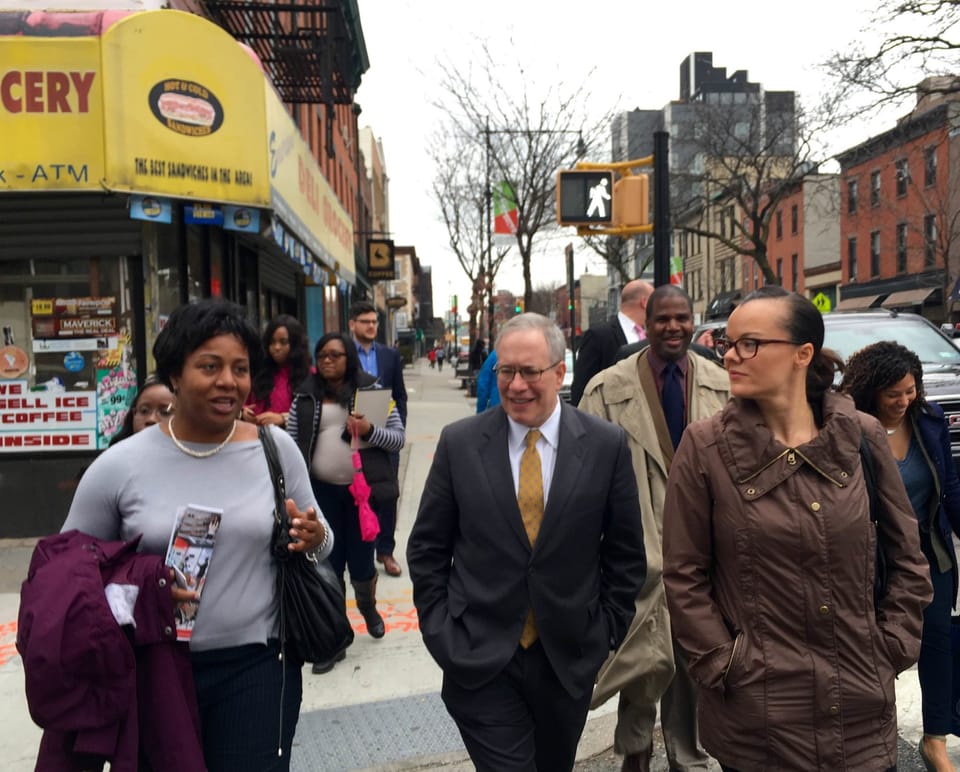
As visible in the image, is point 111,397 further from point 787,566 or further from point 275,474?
point 787,566

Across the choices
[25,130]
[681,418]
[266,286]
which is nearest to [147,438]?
[681,418]

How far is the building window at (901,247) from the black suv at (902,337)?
32.9 m

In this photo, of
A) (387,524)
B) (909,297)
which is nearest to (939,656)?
(387,524)

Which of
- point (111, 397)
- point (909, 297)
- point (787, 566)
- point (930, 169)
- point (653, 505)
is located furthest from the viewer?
point (909, 297)

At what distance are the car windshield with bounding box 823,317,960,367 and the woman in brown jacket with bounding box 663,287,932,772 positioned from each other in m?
7.13

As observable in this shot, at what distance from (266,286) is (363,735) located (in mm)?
10432

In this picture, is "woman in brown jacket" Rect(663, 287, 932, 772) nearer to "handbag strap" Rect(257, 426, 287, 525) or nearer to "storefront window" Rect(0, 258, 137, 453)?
"handbag strap" Rect(257, 426, 287, 525)

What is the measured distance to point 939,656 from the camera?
3.53 m

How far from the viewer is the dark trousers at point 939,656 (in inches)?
138

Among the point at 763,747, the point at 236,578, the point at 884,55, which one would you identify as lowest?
the point at 763,747

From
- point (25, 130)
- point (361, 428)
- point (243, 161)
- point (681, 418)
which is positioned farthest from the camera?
point (243, 161)

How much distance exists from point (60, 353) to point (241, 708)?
20.4 ft

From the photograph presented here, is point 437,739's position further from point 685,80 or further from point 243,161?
point 685,80

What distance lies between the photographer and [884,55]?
17.8 meters
